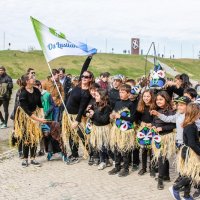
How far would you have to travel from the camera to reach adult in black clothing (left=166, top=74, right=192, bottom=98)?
24.8ft

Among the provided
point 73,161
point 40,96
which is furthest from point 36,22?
point 73,161

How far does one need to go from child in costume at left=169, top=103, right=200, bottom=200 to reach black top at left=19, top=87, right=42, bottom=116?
3093 millimetres

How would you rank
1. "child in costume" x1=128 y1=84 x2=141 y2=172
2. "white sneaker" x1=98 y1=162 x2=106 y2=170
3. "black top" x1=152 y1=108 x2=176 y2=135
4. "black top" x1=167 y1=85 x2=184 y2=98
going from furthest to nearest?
"black top" x1=167 y1=85 x2=184 y2=98, "white sneaker" x1=98 y1=162 x2=106 y2=170, "child in costume" x1=128 y1=84 x2=141 y2=172, "black top" x1=152 y1=108 x2=176 y2=135

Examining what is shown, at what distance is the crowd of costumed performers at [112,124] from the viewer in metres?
6.46

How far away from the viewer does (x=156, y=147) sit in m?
6.52

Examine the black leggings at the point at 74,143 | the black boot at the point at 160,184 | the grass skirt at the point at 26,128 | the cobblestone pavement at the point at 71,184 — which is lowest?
the cobblestone pavement at the point at 71,184

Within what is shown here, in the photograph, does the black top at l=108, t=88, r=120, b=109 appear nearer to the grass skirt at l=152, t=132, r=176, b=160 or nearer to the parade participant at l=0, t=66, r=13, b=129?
the grass skirt at l=152, t=132, r=176, b=160

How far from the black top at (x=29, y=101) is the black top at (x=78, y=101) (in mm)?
593

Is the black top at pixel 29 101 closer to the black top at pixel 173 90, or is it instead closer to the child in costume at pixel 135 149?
the child in costume at pixel 135 149

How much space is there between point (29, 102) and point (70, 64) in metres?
39.4

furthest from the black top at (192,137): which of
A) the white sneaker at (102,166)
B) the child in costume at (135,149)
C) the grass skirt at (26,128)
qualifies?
the grass skirt at (26,128)

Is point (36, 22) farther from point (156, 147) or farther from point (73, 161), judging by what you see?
point (156, 147)

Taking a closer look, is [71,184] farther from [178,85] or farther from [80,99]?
[178,85]

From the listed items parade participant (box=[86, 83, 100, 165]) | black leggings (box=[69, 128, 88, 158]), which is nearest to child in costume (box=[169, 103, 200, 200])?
parade participant (box=[86, 83, 100, 165])
